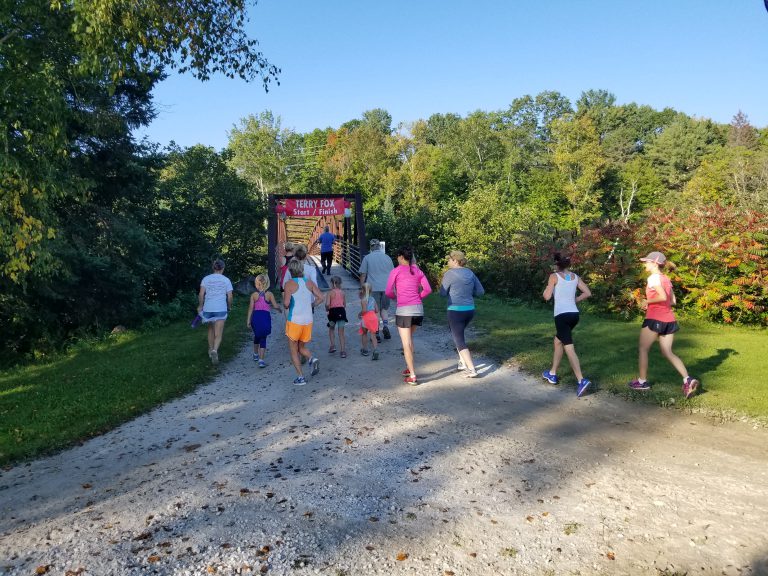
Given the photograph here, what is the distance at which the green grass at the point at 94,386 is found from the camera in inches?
240

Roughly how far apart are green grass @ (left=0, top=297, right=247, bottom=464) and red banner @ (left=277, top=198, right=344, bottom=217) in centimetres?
896

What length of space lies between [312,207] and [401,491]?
17.1m

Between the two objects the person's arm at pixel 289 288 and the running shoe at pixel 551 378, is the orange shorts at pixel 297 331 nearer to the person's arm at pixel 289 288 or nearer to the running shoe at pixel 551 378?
the person's arm at pixel 289 288

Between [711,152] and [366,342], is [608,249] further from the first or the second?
[711,152]

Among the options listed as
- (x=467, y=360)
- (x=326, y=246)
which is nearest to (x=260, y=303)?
(x=467, y=360)

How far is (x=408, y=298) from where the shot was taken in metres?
7.27

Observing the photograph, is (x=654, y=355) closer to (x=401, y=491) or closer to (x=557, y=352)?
(x=557, y=352)

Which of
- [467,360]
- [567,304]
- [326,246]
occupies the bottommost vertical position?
[467,360]

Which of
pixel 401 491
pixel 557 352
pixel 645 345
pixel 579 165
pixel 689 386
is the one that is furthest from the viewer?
pixel 579 165

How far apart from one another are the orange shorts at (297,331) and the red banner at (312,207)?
1325 cm

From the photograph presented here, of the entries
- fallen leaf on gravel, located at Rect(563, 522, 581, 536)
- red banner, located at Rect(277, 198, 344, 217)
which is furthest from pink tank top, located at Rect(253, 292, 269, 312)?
red banner, located at Rect(277, 198, 344, 217)

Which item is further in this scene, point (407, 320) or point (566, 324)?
point (407, 320)

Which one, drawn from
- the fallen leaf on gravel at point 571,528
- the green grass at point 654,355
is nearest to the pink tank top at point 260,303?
the green grass at point 654,355

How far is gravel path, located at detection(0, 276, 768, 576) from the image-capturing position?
3330mm
